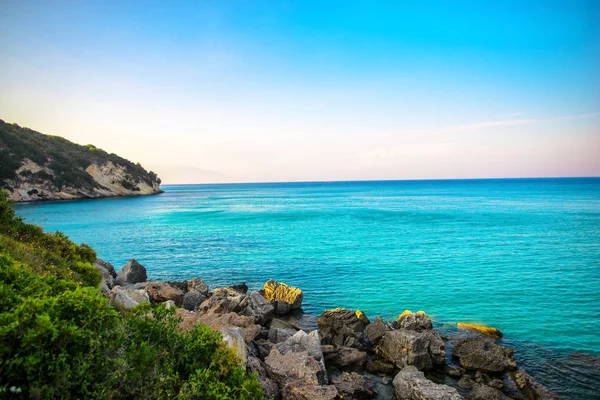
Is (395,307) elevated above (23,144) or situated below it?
Result: below

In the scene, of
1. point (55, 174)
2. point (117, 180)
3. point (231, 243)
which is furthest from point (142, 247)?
point (117, 180)

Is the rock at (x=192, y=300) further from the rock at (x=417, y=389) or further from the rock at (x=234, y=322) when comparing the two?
the rock at (x=417, y=389)

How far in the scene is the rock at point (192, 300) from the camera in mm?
26094

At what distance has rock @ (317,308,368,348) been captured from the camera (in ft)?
68.4

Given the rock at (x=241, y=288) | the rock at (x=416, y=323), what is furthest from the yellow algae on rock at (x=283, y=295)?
the rock at (x=416, y=323)

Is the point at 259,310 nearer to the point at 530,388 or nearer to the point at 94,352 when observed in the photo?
the point at 530,388

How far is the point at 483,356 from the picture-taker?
18.2m

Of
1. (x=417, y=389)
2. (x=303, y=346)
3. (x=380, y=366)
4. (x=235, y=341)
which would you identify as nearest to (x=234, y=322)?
(x=303, y=346)

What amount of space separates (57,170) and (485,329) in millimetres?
145750

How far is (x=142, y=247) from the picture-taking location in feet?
165

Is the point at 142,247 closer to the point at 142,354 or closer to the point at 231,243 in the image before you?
the point at 231,243

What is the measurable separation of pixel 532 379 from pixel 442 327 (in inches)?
287

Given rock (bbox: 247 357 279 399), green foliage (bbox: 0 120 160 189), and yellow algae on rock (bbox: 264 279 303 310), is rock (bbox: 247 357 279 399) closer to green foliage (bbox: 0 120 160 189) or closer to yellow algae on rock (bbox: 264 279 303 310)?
yellow algae on rock (bbox: 264 279 303 310)

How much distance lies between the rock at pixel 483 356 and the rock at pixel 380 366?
3839 millimetres
